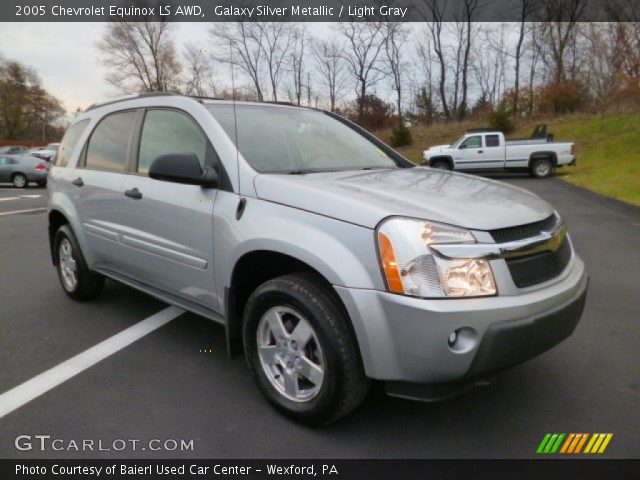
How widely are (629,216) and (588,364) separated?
7788mm

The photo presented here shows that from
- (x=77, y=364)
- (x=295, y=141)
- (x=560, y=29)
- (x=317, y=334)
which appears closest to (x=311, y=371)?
(x=317, y=334)

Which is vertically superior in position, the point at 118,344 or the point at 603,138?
the point at 603,138

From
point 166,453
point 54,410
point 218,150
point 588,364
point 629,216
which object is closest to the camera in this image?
point 166,453

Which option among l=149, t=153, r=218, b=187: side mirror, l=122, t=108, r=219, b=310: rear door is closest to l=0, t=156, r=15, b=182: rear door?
l=122, t=108, r=219, b=310: rear door

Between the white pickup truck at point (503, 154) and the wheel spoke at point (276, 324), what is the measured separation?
16967 mm

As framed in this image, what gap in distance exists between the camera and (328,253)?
2.32m

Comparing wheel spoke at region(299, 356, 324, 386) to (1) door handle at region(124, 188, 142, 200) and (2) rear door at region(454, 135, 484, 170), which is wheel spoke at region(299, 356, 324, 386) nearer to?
(1) door handle at region(124, 188, 142, 200)

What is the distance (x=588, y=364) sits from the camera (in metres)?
3.30

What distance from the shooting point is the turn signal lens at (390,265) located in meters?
2.15

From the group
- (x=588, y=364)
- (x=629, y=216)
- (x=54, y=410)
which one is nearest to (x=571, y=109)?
(x=629, y=216)

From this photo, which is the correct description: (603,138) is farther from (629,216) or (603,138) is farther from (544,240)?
(544,240)

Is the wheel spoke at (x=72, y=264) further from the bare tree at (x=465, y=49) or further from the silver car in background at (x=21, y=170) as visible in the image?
the bare tree at (x=465, y=49)

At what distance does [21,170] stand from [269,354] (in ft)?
66.8
